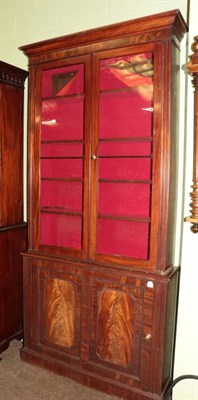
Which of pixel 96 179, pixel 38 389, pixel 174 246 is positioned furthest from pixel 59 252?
pixel 38 389

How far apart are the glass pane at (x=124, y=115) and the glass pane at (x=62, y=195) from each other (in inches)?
16.3

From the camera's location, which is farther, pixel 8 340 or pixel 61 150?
pixel 8 340

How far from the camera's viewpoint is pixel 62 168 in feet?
6.95

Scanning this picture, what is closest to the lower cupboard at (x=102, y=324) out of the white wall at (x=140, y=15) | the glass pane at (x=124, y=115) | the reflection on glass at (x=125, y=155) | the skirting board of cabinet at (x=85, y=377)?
the skirting board of cabinet at (x=85, y=377)

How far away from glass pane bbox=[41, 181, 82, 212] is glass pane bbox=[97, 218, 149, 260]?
0.24 metres

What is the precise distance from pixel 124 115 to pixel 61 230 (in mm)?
883

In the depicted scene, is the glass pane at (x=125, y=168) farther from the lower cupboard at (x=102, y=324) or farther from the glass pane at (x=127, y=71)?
the lower cupboard at (x=102, y=324)

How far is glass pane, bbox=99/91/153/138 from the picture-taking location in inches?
71.7

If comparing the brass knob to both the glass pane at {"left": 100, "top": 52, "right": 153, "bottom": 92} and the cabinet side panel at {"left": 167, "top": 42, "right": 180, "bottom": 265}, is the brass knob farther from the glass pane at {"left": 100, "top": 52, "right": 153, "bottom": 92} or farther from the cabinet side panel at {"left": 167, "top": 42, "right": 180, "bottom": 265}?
the glass pane at {"left": 100, "top": 52, "right": 153, "bottom": 92}

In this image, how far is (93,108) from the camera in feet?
6.29

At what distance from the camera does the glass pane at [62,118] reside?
2020mm

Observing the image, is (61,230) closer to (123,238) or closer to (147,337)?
(123,238)

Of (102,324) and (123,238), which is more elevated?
(123,238)

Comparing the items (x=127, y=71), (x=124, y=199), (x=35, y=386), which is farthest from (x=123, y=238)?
(x=35, y=386)
